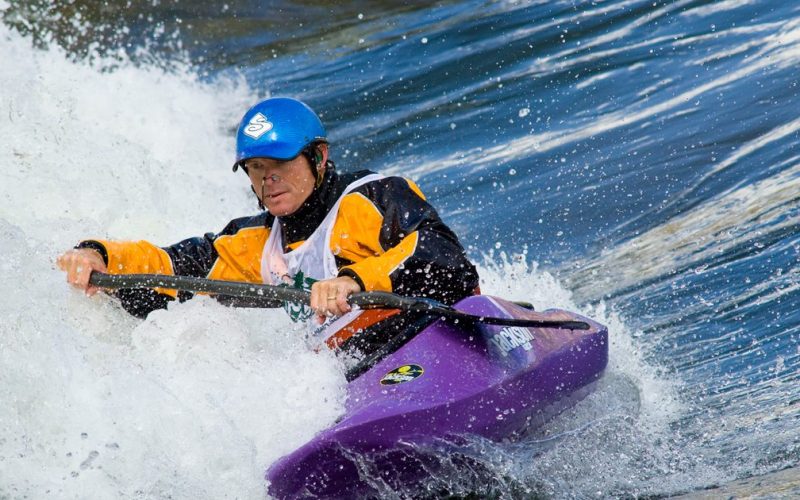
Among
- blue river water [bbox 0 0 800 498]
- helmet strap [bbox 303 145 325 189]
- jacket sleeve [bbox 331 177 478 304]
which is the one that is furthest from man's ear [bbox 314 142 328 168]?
blue river water [bbox 0 0 800 498]

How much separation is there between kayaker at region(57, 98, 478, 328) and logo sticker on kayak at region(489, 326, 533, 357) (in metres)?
0.24

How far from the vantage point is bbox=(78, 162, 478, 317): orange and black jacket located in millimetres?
4219

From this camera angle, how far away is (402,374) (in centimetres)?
395

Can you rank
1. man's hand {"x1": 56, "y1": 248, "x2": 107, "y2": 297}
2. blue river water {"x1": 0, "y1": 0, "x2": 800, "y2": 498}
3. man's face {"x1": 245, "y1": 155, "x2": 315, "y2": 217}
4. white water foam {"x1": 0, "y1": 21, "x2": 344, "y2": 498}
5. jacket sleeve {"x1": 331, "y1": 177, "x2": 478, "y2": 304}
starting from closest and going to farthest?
1. white water foam {"x1": 0, "y1": 21, "x2": 344, "y2": 498}
2. jacket sleeve {"x1": 331, "y1": 177, "x2": 478, "y2": 304}
3. man's face {"x1": 245, "y1": 155, "x2": 315, "y2": 217}
4. man's hand {"x1": 56, "y1": 248, "x2": 107, "y2": 297}
5. blue river water {"x1": 0, "y1": 0, "x2": 800, "y2": 498}

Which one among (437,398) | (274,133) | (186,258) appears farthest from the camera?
(186,258)

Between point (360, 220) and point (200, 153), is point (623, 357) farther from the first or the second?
point (200, 153)

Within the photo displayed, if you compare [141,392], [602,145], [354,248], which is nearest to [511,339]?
[354,248]

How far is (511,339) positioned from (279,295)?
97 cm

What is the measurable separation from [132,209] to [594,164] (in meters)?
3.74

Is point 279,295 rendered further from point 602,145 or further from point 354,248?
point 602,145

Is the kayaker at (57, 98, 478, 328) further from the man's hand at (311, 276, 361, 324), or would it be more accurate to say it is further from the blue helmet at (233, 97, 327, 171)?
the man's hand at (311, 276, 361, 324)

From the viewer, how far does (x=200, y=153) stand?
10961mm

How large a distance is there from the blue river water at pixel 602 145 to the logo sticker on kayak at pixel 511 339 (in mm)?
379

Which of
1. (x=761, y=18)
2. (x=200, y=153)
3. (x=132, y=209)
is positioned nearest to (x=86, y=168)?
(x=132, y=209)
